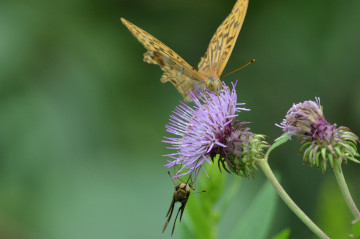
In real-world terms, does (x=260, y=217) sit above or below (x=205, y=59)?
below

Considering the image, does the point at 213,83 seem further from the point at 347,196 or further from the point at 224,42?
the point at 347,196

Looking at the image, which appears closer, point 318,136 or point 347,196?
point 347,196

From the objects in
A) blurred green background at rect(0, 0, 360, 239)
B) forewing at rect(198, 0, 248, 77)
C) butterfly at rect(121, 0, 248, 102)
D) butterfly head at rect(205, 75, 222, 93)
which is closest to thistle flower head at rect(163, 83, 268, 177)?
butterfly head at rect(205, 75, 222, 93)

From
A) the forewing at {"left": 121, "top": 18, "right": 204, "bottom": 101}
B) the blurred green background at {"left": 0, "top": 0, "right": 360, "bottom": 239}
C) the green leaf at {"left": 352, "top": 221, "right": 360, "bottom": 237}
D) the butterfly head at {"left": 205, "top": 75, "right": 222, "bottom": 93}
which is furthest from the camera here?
the blurred green background at {"left": 0, "top": 0, "right": 360, "bottom": 239}

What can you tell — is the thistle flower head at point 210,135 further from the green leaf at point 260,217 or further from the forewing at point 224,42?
the forewing at point 224,42

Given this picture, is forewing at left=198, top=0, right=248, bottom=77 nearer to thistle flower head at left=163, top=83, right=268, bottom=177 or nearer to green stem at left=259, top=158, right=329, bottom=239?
thistle flower head at left=163, top=83, right=268, bottom=177

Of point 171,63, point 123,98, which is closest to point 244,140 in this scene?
point 171,63
